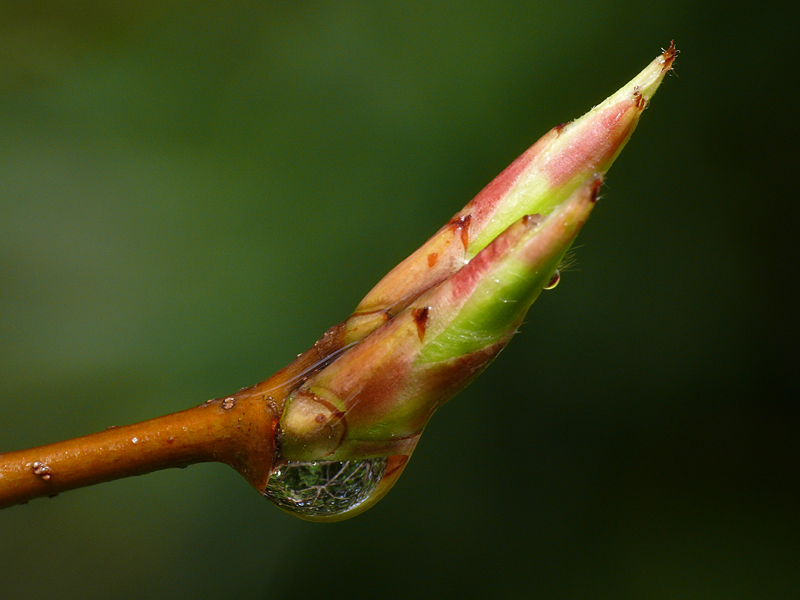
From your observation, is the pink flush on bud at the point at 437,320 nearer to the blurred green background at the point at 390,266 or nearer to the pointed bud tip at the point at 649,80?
the pointed bud tip at the point at 649,80

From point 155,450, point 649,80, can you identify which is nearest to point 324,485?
point 155,450

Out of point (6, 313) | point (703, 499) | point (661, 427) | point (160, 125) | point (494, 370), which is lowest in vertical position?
point (703, 499)

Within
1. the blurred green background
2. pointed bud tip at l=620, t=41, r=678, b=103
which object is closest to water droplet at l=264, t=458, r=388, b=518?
pointed bud tip at l=620, t=41, r=678, b=103

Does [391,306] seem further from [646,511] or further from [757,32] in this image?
[757,32]

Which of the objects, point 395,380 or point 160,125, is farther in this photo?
point 160,125

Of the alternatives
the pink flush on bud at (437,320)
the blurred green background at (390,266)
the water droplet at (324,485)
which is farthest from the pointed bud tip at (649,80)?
the blurred green background at (390,266)

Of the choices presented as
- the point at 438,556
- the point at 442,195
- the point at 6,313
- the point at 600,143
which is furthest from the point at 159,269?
the point at 600,143

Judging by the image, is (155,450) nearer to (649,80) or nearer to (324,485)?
(324,485)
